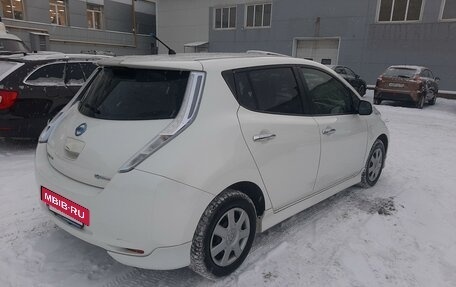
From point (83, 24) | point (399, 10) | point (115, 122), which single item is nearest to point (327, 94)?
point (115, 122)

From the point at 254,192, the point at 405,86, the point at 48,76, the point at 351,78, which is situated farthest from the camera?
the point at 351,78

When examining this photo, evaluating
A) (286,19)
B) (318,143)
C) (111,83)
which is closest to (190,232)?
(111,83)

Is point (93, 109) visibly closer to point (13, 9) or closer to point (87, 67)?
point (87, 67)

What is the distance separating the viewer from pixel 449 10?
17812 mm

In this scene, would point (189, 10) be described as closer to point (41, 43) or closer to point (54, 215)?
point (41, 43)

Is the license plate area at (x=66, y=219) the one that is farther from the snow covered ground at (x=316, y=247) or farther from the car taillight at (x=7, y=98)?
the car taillight at (x=7, y=98)

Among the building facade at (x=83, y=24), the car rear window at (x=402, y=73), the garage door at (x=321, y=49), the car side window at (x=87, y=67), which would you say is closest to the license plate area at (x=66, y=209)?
the car side window at (x=87, y=67)

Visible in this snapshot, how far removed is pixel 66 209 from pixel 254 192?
4.58 ft

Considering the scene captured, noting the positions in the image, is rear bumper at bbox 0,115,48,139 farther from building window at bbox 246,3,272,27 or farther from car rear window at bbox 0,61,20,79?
building window at bbox 246,3,272,27

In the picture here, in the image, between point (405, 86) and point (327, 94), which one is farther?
point (405, 86)

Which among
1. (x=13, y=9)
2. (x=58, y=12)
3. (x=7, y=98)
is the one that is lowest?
(x=7, y=98)

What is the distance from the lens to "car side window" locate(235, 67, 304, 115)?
109 inches

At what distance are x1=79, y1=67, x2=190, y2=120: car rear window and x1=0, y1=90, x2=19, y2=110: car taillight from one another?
3264 mm

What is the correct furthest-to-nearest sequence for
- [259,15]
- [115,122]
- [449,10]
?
[259,15], [449,10], [115,122]
